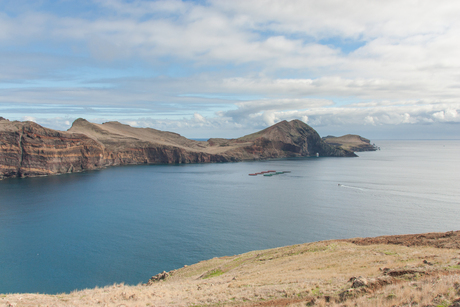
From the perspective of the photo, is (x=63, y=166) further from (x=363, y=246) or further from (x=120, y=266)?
(x=363, y=246)

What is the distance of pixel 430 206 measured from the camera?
70562 mm

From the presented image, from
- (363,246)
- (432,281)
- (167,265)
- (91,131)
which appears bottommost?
(167,265)

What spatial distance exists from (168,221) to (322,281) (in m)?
45.1

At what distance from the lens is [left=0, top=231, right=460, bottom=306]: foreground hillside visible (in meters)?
14.8

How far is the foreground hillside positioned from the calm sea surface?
39.6ft

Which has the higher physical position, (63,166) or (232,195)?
(63,166)

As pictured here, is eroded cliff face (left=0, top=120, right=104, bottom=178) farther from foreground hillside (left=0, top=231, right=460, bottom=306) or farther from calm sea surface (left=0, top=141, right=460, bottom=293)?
foreground hillside (left=0, top=231, right=460, bottom=306)

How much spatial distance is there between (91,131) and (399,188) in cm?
19054

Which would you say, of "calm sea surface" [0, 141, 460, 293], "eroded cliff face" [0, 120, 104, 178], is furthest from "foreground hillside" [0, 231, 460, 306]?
"eroded cliff face" [0, 120, 104, 178]

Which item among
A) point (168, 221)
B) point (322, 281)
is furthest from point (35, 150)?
point (322, 281)

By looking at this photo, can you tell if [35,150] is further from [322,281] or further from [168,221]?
[322,281]

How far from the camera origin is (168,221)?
59625 millimetres

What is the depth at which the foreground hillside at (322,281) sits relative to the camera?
48.6 feet

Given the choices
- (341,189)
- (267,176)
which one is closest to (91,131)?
(267,176)
